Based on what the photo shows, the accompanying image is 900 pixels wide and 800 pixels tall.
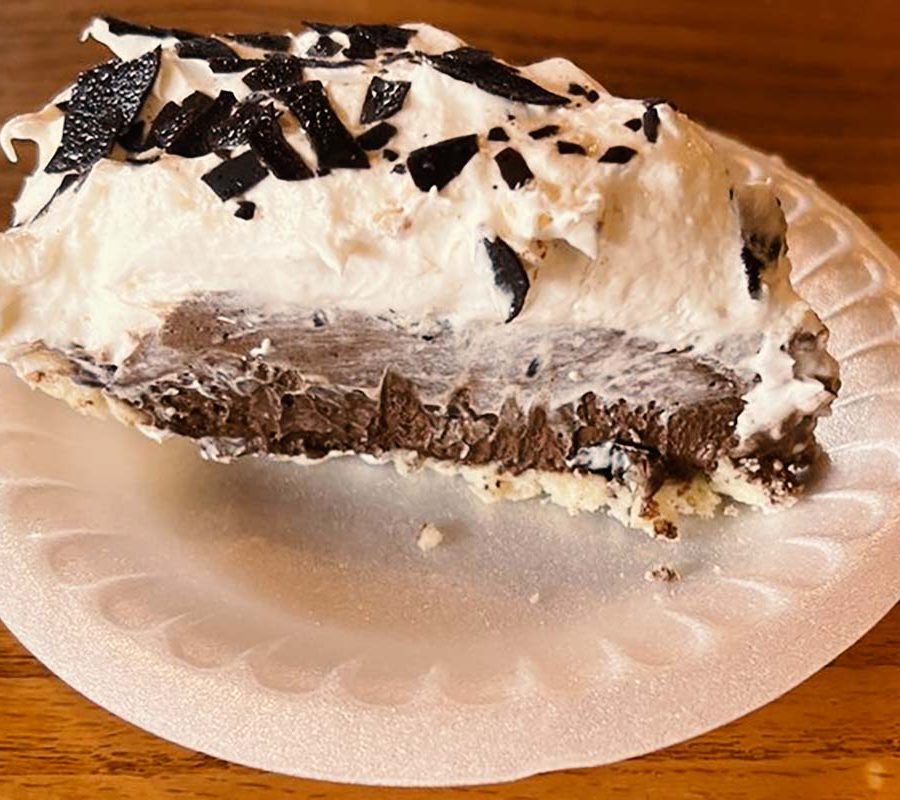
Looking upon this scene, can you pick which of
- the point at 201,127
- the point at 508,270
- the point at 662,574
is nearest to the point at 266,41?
the point at 201,127

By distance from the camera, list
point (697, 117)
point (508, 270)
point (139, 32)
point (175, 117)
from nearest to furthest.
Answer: point (508, 270) → point (175, 117) → point (139, 32) → point (697, 117)

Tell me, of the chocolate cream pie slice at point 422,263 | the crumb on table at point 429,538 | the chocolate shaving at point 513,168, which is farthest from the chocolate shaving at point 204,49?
the crumb on table at point 429,538

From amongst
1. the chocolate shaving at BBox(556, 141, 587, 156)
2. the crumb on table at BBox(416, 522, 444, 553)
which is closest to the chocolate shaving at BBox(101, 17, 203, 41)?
the chocolate shaving at BBox(556, 141, 587, 156)

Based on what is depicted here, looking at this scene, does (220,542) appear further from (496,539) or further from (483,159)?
(483,159)

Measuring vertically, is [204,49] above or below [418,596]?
above

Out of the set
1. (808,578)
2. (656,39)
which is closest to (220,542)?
(808,578)

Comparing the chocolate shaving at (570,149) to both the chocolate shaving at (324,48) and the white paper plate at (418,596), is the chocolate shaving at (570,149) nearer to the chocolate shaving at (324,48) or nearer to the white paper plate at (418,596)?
the chocolate shaving at (324,48)

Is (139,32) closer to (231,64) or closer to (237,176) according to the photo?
(231,64)
